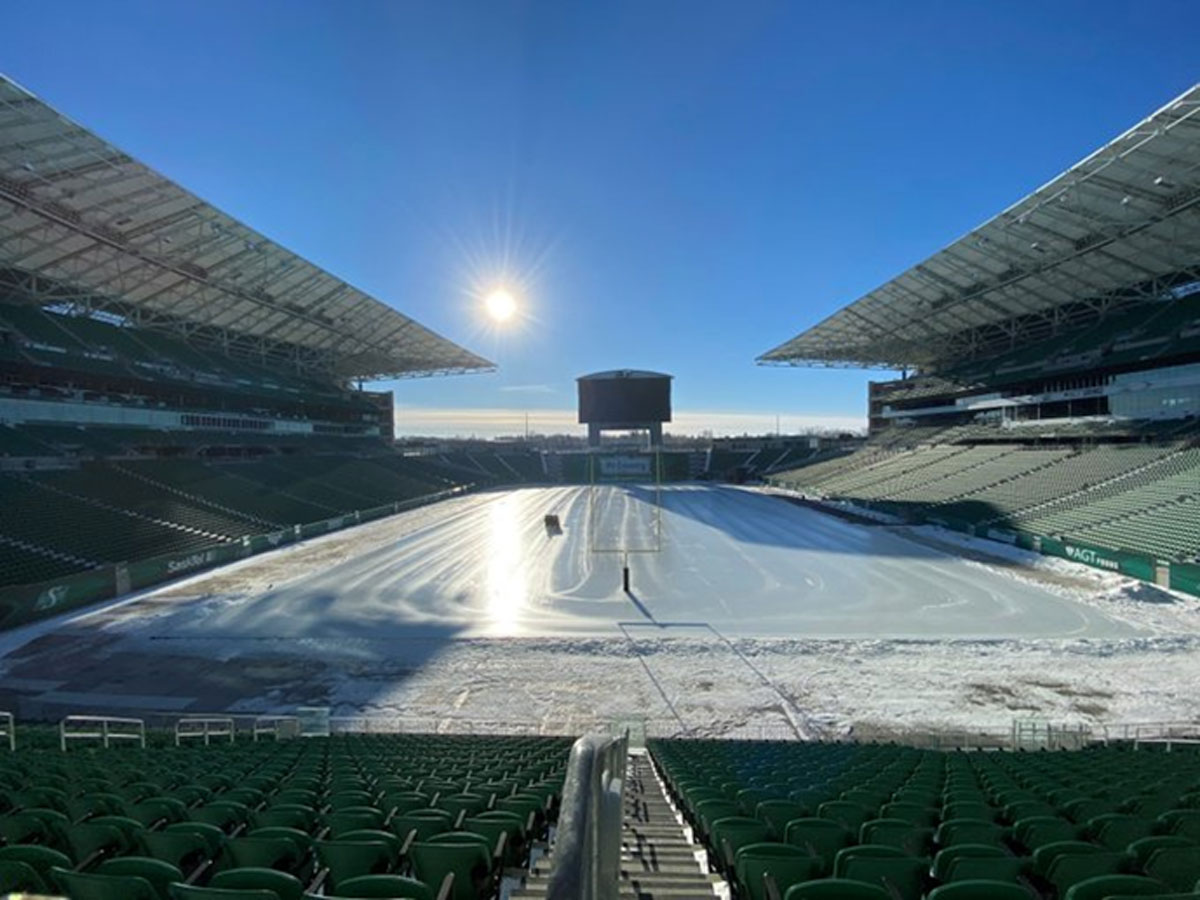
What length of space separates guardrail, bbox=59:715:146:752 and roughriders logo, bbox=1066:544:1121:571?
29.3m

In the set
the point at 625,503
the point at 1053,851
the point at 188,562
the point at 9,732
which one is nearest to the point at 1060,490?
the point at 625,503

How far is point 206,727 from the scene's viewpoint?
11.4m

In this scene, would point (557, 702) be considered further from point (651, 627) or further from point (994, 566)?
point (994, 566)

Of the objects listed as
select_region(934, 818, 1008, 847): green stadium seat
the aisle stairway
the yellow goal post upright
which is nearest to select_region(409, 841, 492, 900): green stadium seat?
the aisle stairway

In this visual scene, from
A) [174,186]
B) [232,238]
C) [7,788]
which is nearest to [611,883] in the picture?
[7,788]

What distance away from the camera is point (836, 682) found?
13.9 meters

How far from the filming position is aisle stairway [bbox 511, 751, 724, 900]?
3934mm

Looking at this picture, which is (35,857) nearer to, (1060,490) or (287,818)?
(287,818)

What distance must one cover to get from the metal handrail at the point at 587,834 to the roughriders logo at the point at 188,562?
27.7m

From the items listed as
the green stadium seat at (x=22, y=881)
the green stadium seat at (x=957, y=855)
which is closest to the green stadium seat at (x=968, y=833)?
the green stadium seat at (x=957, y=855)

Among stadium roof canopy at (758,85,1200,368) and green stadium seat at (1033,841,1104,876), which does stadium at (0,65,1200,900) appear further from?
stadium roof canopy at (758,85,1200,368)

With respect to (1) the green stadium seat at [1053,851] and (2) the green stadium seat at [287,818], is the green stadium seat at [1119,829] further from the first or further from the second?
(2) the green stadium seat at [287,818]

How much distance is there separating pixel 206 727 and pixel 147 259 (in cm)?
3078

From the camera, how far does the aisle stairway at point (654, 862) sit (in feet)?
12.9
